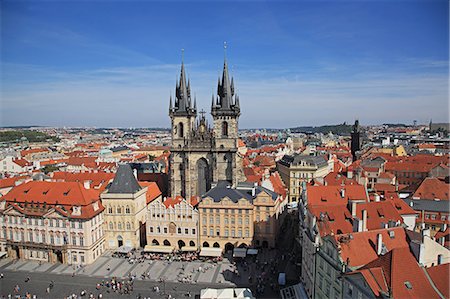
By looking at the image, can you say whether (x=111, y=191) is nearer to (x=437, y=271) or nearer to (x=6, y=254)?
(x=6, y=254)

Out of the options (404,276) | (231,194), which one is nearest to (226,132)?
(231,194)

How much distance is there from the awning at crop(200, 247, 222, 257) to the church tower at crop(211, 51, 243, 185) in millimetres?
19508

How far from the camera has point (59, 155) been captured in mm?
176000

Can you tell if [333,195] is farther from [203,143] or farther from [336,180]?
[203,143]

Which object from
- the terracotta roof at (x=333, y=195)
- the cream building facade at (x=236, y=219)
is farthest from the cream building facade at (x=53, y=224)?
the terracotta roof at (x=333, y=195)

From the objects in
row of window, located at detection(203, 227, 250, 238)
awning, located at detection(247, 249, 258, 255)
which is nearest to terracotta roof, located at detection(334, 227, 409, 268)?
awning, located at detection(247, 249, 258, 255)

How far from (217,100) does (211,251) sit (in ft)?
110

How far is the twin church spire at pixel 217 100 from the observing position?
78.3m

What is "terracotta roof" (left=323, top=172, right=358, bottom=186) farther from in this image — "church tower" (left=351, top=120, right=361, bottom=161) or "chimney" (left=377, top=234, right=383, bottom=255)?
"church tower" (left=351, top=120, right=361, bottom=161)

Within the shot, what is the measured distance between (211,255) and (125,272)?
13.8 m

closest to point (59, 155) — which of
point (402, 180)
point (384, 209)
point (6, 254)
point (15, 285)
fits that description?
point (6, 254)

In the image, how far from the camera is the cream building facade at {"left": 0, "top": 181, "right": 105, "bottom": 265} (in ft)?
194

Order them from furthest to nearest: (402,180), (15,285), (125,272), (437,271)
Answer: (402,180), (125,272), (15,285), (437,271)

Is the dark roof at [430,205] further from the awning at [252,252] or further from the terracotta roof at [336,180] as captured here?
the awning at [252,252]
